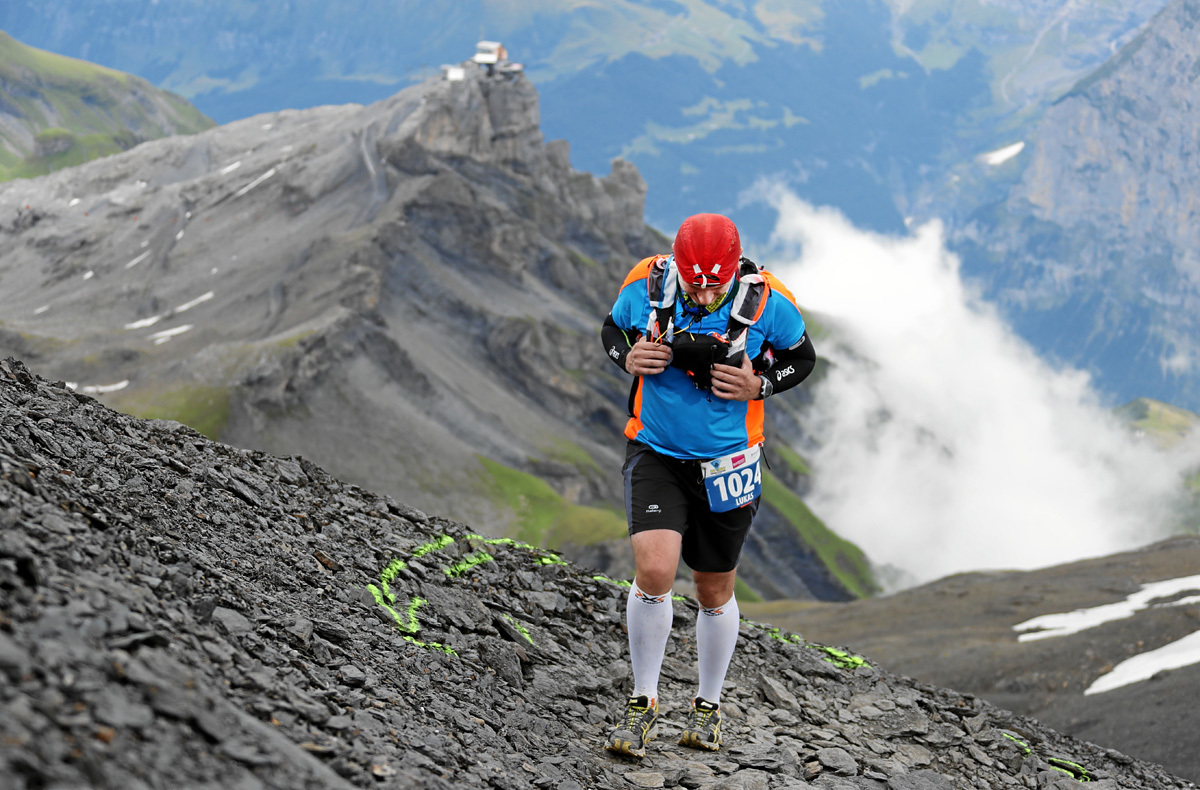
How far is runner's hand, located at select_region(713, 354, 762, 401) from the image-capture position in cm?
855

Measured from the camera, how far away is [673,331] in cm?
880

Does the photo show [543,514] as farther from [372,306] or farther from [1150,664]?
[1150,664]

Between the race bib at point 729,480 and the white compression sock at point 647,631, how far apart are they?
1061mm

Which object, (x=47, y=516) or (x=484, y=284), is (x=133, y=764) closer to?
(x=47, y=516)

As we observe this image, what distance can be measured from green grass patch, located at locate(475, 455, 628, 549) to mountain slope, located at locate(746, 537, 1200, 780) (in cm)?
2079

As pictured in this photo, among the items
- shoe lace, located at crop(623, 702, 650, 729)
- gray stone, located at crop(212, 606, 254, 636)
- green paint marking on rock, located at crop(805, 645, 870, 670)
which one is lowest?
gray stone, located at crop(212, 606, 254, 636)

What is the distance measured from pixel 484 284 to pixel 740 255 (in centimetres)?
14715

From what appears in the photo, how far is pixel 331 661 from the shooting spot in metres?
8.32

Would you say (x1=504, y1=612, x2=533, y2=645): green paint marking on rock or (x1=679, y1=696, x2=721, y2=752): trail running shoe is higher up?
(x1=504, y1=612, x2=533, y2=645): green paint marking on rock

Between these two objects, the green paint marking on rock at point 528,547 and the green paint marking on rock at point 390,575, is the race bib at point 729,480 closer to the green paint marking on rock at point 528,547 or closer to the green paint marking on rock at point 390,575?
the green paint marking on rock at point 390,575

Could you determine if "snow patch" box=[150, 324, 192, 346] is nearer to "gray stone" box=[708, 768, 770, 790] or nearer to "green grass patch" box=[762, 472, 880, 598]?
"green grass patch" box=[762, 472, 880, 598]

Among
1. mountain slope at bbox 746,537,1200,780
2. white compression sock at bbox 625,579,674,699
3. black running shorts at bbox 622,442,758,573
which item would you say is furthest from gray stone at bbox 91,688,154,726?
mountain slope at bbox 746,537,1200,780

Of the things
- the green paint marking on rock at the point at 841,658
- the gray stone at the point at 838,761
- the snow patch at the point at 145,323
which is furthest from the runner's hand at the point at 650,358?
the snow patch at the point at 145,323

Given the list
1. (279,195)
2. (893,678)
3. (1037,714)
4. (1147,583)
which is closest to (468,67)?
(279,195)
